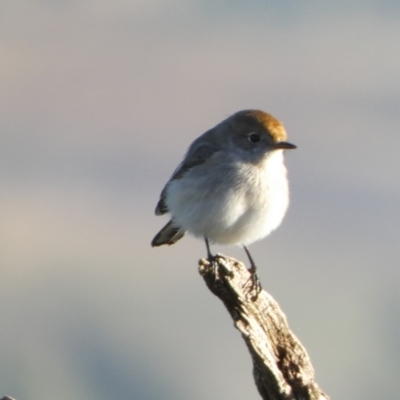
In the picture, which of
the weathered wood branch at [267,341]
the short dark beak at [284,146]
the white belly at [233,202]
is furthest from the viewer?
the short dark beak at [284,146]

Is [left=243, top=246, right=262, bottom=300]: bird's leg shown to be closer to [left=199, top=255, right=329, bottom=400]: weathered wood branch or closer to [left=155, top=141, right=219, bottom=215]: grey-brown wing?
[left=199, top=255, right=329, bottom=400]: weathered wood branch

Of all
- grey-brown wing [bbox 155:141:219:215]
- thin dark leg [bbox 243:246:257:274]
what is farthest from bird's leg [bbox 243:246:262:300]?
grey-brown wing [bbox 155:141:219:215]

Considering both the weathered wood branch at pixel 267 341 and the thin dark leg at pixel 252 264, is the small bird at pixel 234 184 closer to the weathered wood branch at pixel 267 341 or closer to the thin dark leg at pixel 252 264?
the thin dark leg at pixel 252 264

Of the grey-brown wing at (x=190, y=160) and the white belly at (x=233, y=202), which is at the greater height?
the grey-brown wing at (x=190, y=160)

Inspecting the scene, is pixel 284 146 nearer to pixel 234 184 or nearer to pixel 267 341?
pixel 234 184

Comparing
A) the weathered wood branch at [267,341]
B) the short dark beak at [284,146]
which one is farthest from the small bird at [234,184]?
the weathered wood branch at [267,341]

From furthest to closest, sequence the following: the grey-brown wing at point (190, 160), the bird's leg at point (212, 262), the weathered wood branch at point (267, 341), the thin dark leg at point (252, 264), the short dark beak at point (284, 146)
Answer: the grey-brown wing at point (190, 160) < the short dark beak at point (284, 146) < the thin dark leg at point (252, 264) < the bird's leg at point (212, 262) < the weathered wood branch at point (267, 341)
